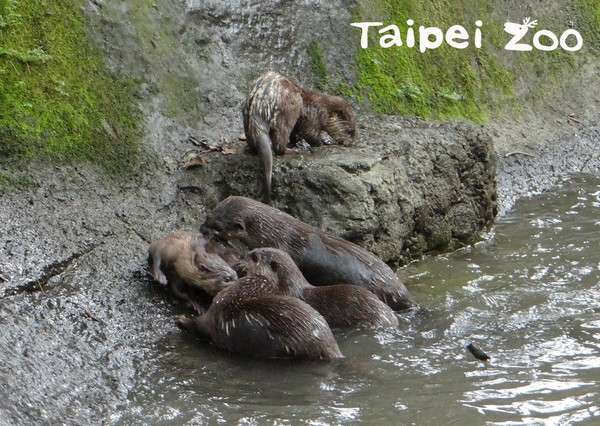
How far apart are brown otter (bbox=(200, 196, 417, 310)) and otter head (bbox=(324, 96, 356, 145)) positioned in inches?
60.5

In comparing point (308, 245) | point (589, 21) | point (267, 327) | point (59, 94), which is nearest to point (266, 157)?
point (308, 245)

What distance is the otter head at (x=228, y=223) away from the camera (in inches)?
257

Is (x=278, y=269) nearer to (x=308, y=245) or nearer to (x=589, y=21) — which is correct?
(x=308, y=245)

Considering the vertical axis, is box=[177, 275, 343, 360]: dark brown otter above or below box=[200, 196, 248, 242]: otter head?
below

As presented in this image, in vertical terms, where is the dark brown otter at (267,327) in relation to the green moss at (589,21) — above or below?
below

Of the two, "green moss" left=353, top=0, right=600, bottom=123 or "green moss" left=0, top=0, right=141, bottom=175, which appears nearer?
"green moss" left=0, top=0, right=141, bottom=175

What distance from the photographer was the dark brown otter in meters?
5.30

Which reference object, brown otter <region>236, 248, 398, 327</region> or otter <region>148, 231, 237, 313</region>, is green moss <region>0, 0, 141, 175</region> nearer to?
otter <region>148, 231, 237, 313</region>

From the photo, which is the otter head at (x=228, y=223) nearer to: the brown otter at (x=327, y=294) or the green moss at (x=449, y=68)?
the brown otter at (x=327, y=294)

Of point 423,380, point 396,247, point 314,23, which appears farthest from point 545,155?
point 423,380

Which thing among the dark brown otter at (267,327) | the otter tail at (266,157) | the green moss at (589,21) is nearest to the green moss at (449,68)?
the green moss at (589,21)

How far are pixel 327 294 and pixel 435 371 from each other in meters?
1.00

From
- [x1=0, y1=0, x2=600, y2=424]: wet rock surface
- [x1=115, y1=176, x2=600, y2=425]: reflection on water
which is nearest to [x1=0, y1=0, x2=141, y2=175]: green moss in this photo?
[x1=0, y1=0, x2=600, y2=424]: wet rock surface

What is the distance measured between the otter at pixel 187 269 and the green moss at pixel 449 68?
12.1 ft
